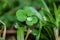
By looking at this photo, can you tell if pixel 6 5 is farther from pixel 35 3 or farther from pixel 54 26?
pixel 54 26

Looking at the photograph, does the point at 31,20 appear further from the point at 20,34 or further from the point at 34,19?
the point at 20,34

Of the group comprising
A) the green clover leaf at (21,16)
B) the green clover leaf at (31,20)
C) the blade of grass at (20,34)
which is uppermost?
the green clover leaf at (21,16)

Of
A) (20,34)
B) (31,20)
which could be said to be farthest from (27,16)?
(20,34)

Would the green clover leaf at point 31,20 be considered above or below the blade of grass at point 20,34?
above

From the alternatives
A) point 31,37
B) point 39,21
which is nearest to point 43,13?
point 39,21

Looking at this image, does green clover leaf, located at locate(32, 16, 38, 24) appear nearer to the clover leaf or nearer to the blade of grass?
the clover leaf

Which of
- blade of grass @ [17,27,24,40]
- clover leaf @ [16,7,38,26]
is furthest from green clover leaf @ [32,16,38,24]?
blade of grass @ [17,27,24,40]

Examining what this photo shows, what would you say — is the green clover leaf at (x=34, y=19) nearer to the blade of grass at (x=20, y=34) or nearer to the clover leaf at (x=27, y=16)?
the clover leaf at (x=27, y=16)

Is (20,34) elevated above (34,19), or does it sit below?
below

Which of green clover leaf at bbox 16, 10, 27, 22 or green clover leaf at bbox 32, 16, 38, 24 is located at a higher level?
green clover leaf at bbox 16, 10, 27, 22

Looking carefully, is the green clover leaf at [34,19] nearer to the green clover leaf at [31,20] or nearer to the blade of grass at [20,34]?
the green clover leaf at [31,20]

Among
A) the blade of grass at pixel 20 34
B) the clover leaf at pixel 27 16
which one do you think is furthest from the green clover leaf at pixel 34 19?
the blade of grass at pixel 20 34
